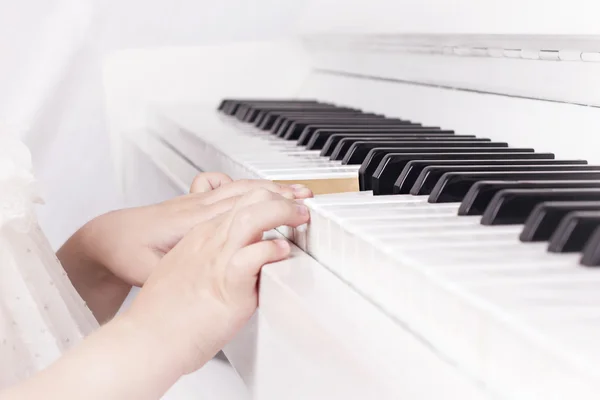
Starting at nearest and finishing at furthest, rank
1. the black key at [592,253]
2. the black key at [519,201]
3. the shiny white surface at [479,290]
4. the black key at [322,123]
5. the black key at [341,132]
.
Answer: the shiny white surface at [479,290] → the black key at [592,253] → the black key at [519,201] → the black key at [341,132] → the black key at [322,123]

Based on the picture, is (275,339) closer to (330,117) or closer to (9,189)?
(9,189)

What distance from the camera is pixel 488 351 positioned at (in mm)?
365

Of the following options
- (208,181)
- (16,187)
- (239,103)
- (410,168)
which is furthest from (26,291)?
(239,103)

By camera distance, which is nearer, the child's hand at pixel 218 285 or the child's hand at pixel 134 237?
the child's hand at pixel 218 285

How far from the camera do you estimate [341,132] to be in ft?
3.38

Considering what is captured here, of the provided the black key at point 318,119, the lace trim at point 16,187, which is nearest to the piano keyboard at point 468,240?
the black key at point 318,119

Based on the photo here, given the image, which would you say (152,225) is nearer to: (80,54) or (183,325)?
(183,325)

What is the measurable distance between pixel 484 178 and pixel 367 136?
32 cm

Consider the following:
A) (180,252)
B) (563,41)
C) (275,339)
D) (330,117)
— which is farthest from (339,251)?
(330,117)

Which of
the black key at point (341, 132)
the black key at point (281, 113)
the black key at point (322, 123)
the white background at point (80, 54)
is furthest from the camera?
the white background at point (80, 54)

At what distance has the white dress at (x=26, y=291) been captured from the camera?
87cm

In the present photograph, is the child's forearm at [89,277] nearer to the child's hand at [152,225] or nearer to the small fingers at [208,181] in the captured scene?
the child's hand at [152,225]

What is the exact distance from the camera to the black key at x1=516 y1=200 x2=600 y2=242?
503 millimetres

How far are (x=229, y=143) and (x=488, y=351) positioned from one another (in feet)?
2.46
